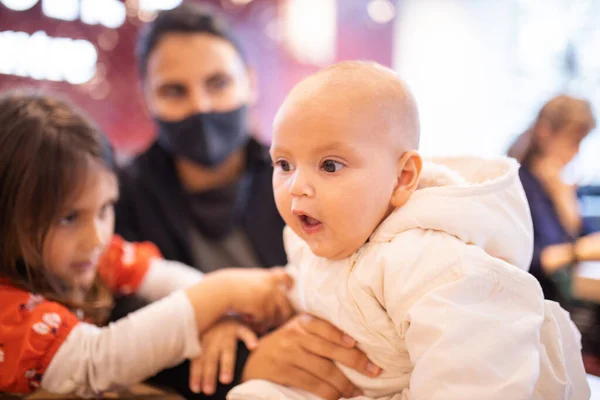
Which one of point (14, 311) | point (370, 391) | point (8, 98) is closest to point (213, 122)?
point (8, 98)

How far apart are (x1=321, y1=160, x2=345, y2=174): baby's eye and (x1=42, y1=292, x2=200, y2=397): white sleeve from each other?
0.40 metres

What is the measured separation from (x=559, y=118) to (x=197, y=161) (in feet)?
5.49

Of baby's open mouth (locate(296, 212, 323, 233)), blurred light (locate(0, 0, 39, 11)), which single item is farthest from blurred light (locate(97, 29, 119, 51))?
baby's open mouth (locate(296, 212, 323, 233))

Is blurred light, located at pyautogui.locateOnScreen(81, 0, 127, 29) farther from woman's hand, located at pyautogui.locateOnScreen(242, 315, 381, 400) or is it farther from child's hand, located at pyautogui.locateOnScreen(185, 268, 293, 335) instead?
woman's hand, located at pyautogui.locateOnScreen(242, 315, 381, 400)

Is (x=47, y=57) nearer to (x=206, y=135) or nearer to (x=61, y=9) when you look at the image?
(x=61, y=9)

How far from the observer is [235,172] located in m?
1.65

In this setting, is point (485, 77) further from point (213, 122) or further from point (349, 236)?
point (349, 236)

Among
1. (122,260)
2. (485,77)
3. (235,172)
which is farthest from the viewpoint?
(485,77)

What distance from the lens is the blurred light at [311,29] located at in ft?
10.9

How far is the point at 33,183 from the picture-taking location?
82 centimetres

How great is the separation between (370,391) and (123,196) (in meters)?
1.05

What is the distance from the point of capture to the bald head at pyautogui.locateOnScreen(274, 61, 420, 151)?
651 millimetres

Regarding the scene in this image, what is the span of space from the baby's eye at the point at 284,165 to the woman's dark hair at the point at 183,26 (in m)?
0.93

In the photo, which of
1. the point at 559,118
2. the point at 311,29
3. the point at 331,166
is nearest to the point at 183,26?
the point at 331,166
